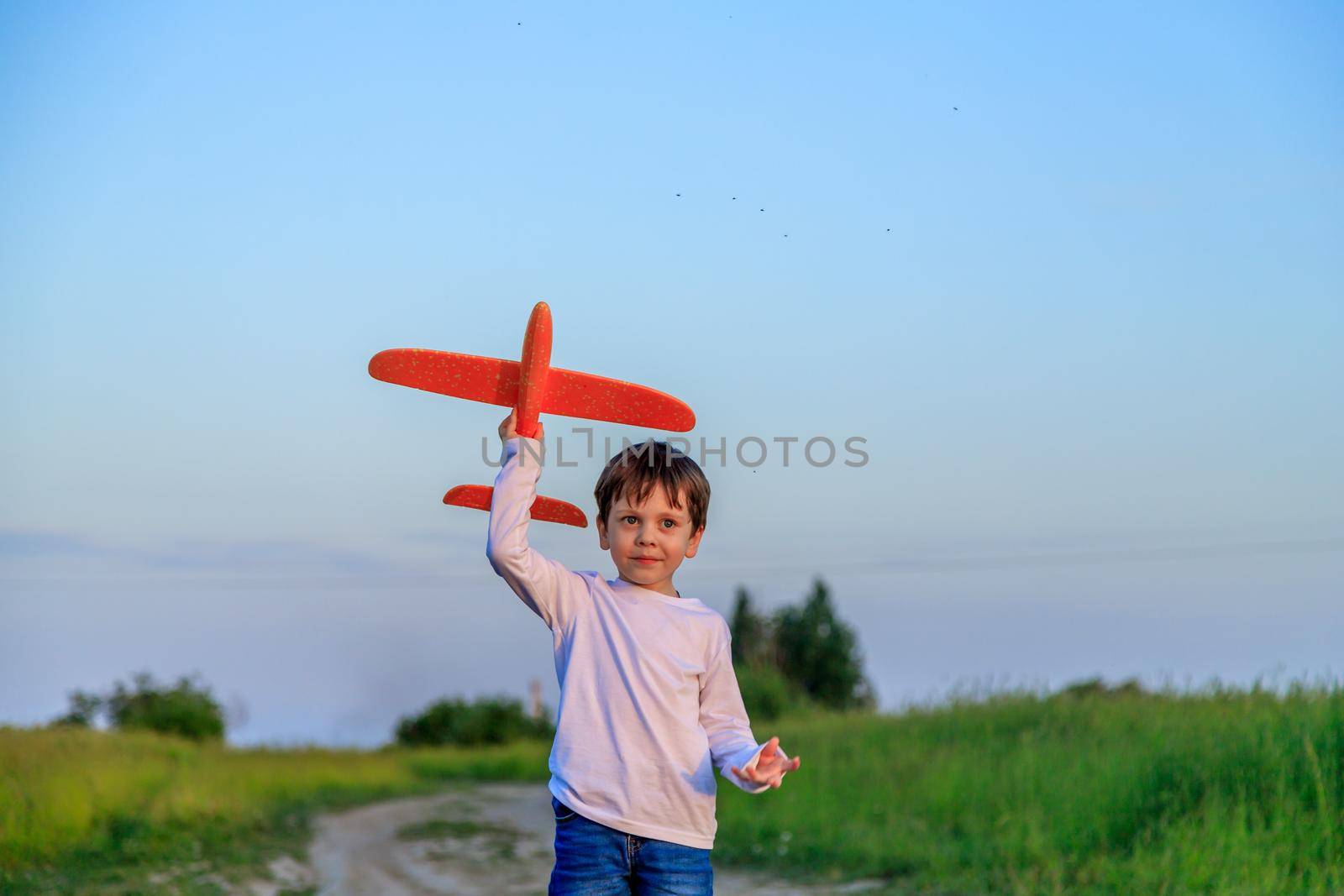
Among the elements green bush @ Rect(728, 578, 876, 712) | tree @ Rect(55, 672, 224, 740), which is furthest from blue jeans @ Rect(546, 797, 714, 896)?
green bush @ Rect(728, 578, 876, 712)

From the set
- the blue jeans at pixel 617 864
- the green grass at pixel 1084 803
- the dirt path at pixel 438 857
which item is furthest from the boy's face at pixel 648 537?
the dirt path at pixel 438 857

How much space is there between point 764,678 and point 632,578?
17844mm

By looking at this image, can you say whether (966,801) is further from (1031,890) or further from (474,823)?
(474,823)

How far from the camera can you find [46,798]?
8383 millimetres

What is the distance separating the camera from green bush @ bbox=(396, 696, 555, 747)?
71.4ft

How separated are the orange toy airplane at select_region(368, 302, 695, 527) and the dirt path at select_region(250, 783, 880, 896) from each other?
4.97 metres

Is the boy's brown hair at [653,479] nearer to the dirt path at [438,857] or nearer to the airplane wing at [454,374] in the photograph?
the airplane wing at [454,374]

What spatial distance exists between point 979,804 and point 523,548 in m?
6.64

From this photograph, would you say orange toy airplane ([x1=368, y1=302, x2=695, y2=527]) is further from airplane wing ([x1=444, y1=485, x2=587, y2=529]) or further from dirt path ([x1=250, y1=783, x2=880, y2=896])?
dirt path ([x1=250, y1=783, x2=880, y2=896])

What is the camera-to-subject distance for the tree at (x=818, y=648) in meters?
25.1

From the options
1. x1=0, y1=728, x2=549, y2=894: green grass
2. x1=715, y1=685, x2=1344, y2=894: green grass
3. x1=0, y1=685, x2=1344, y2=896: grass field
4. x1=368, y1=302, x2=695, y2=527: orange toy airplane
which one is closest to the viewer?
x1=368, y1=302, x2=695, y2=527: orange toy airplane

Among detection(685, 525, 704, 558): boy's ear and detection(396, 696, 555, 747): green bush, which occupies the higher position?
detection(685, 525, 704, 558): boy's ear

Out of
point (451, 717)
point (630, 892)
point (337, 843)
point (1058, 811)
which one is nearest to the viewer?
point (630, 892)

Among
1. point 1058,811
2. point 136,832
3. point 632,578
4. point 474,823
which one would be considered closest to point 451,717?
point 474,823
